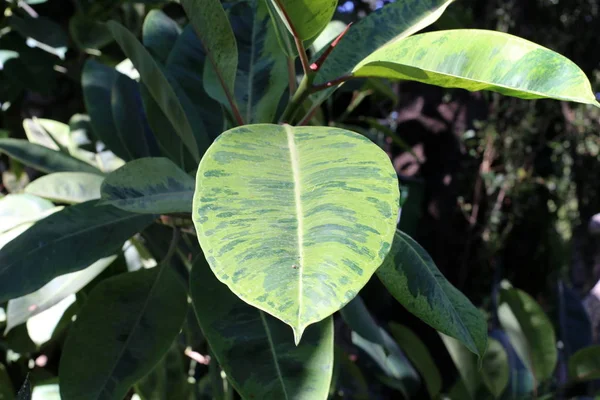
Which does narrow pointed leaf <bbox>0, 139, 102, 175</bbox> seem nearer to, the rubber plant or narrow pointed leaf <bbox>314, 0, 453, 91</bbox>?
the rubber plant

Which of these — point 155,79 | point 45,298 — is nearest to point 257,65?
point 155,79

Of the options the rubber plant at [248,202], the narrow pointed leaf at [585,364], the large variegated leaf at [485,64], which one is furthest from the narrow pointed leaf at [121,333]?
the narrow pointed leaf at [585,364]

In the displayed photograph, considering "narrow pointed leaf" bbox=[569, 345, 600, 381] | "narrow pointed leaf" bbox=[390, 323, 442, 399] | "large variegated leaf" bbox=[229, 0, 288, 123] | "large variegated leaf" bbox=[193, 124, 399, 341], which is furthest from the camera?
"narrow pointed leaf" bbox=[390, 323, 442, 399]

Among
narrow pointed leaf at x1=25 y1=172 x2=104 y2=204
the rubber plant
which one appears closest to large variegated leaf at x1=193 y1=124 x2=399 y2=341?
the rubber plant

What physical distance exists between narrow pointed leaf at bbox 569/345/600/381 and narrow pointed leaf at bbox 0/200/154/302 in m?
0.73

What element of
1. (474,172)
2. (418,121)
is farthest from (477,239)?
(418,121)

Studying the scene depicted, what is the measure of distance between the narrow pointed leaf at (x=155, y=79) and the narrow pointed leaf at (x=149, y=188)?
0.21 ft

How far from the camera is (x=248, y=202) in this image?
1.09 feet

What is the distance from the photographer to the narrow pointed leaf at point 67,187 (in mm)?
703

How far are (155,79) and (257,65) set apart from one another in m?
0.16

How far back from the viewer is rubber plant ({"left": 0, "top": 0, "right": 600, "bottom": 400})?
312 mm

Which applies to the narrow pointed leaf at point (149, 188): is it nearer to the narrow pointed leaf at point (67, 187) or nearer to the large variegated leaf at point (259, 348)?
the large variegated leaf at point (259, 348)

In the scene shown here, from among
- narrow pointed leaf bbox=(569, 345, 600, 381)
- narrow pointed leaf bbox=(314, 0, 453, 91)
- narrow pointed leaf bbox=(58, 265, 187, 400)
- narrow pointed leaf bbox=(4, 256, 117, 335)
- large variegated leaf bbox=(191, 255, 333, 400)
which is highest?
narrow pointed leaf bbox=(314, 0, 453, 91)

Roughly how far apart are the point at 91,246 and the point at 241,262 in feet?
1.28
